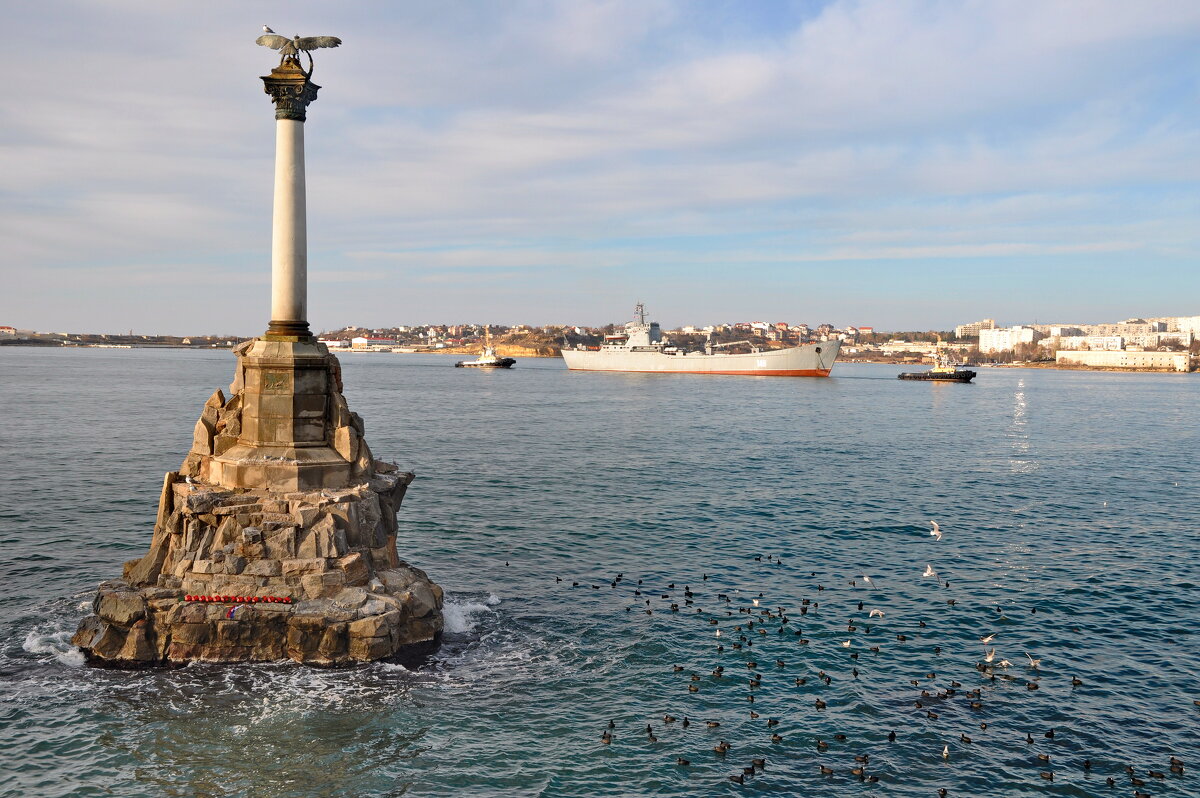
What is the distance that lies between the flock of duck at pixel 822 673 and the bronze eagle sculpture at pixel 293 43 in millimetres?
14417

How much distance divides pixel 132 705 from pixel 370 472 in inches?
256

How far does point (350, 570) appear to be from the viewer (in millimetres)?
16906

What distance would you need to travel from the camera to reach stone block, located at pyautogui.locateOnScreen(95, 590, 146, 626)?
16234 millimetres

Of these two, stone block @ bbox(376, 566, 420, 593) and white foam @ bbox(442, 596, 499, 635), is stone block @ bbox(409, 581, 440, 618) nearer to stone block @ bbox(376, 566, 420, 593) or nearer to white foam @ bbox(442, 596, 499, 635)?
stone block @ bbox(376, 566, 420, 593)

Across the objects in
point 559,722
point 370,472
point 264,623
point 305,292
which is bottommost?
point 559,722

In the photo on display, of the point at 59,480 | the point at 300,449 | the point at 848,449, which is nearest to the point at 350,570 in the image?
the point at 300,449

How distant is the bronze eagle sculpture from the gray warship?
388 ft

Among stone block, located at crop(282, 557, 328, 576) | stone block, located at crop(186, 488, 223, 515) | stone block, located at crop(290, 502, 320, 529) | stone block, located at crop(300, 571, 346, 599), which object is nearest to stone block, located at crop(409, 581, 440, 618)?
stone block, located at crop(300, 571, 346, 599)

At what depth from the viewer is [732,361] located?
447ft

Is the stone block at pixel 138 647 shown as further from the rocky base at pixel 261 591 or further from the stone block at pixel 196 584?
the stone block at pixel 196 584

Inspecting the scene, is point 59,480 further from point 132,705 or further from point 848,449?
point 848,449

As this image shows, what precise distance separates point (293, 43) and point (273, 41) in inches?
18.3

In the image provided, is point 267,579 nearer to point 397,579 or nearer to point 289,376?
point 397,579

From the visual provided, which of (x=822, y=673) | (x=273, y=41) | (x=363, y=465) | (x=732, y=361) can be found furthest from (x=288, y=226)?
(x=732, y=361)
